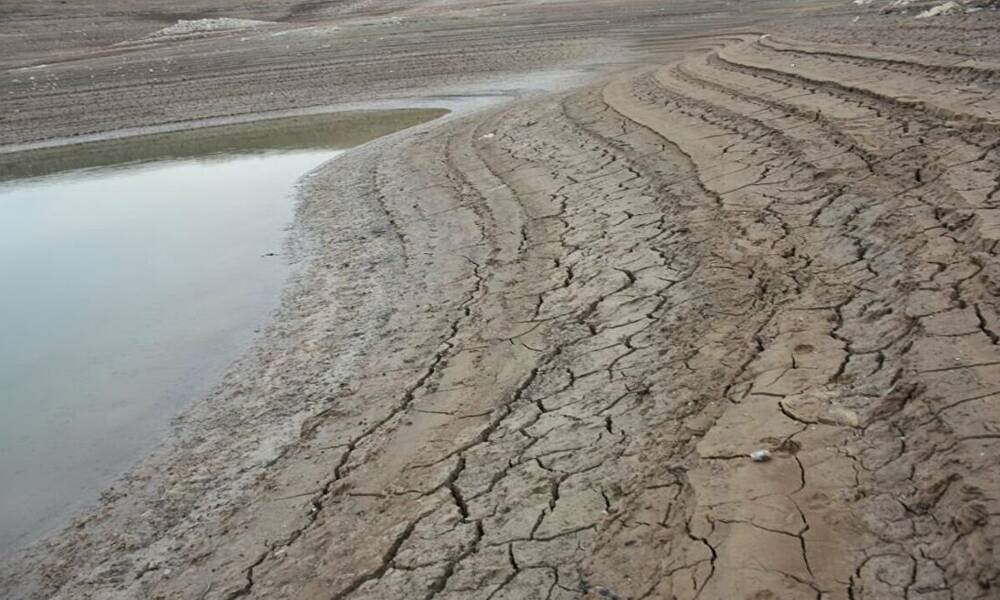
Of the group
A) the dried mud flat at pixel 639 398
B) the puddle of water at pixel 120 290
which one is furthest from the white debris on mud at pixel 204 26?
the dried mud flat at pixel 639 398

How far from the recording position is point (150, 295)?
24.5ft

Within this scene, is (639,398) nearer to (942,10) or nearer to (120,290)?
(120,290)

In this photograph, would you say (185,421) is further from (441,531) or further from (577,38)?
(577,38)

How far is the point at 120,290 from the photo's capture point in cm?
769

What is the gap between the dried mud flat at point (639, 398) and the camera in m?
2.97

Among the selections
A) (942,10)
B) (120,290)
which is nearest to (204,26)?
(942,10)

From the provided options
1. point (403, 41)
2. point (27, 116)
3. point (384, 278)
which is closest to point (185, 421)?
point (384, 278)

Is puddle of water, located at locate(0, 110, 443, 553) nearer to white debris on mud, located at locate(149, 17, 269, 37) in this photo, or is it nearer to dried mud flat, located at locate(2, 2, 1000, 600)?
dried mud flat, located at locate(2, 2, 1000, 600)

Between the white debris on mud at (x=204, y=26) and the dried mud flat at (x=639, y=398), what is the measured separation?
27396 millimetres

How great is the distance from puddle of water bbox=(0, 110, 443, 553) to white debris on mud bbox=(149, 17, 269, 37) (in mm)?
19755

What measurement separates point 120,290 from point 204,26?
28356 millimetres

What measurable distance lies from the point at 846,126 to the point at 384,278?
3.63 m

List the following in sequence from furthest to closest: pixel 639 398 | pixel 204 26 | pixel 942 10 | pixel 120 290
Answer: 1. pixel 204 26
2. pixel 942 10
3. pixel 120 290
4. pixel 639 398

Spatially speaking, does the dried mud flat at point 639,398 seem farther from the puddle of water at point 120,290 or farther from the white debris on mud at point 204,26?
the white debris on mud at point 204,26
